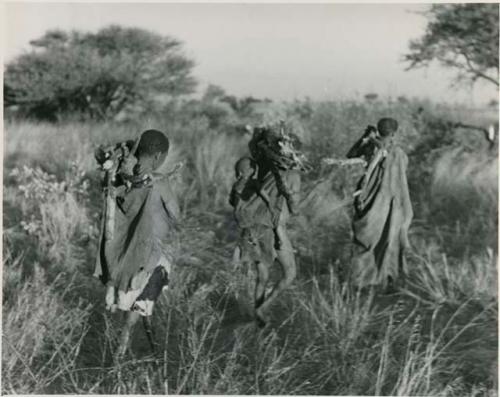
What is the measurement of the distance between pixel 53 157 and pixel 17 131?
43 centimetres

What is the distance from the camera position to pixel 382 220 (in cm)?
497

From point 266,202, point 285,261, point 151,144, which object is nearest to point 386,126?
point 266,202

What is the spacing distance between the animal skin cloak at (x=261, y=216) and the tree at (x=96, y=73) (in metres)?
1.86

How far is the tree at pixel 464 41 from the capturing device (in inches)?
223

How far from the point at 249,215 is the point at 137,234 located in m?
0.87

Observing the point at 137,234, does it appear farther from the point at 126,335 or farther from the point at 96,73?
the point at 96,73

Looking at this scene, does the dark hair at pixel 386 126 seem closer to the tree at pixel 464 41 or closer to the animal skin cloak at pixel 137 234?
the tree at pixel 464 41

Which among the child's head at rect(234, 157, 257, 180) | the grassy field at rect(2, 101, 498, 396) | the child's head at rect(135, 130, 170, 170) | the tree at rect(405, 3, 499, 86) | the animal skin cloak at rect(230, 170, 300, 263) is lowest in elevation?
the grassy field at rect(2, 101, 498, 396)

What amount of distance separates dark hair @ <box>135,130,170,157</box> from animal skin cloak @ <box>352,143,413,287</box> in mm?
1688

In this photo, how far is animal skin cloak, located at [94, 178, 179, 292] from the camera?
383 cm

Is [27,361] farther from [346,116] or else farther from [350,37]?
[346,116]

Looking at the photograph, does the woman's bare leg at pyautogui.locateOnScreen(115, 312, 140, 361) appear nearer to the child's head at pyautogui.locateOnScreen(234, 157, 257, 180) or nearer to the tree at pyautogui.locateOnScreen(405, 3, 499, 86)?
the child's head at pyautogui.locateOnScreen(234, 157, 257, 180)

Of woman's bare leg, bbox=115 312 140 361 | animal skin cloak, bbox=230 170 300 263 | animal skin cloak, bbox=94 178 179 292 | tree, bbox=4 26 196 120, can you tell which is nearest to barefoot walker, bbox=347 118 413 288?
animal skin cloak, bbox=230 170 300 263

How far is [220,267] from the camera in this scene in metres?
5.66
